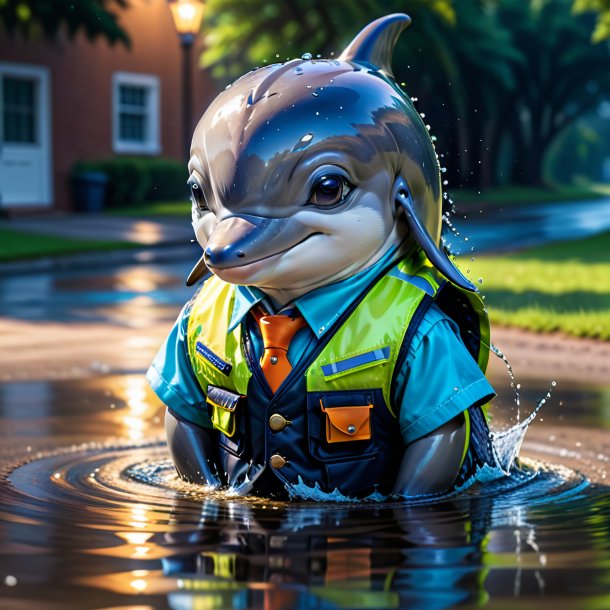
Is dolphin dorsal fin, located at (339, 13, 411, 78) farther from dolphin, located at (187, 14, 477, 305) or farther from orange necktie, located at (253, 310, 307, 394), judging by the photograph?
orange necktie, located at (253, 310, 307, 394)

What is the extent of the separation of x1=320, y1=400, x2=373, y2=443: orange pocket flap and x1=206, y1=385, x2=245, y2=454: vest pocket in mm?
341

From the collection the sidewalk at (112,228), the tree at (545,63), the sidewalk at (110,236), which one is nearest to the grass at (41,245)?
the sidewalk at (110,236)

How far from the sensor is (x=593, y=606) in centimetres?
349

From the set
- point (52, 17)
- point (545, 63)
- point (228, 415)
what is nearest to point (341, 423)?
point (228, 415)

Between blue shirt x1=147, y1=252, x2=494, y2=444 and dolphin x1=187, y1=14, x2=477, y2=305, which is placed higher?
dolphin x1=187, y1=14, x2=477, y2=305

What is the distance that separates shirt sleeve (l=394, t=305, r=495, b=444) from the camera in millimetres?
4465

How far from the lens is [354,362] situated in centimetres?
446

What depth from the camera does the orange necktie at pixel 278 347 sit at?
15.0ft

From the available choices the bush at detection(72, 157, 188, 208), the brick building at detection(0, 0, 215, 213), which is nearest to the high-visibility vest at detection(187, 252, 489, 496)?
the brick building at detection(0, 0, 215, 213)

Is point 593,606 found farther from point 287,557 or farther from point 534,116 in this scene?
point 534,116

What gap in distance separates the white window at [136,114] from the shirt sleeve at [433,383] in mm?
25340

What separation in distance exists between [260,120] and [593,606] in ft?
6.08

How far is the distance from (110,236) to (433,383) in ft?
57.3

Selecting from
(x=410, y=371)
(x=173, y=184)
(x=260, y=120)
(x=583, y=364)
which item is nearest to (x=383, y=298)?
(x=410, y=371)
